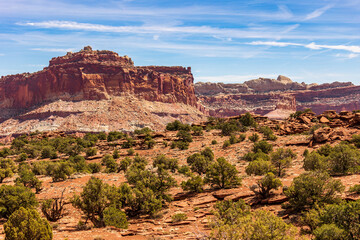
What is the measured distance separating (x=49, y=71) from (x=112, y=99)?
138 ft

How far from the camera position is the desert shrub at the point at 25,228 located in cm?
1121

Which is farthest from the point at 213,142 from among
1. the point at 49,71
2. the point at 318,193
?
the point at 49,71

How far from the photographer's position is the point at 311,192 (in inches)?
542

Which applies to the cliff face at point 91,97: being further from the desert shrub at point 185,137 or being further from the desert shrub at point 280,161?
the desert shrub at point 280,161

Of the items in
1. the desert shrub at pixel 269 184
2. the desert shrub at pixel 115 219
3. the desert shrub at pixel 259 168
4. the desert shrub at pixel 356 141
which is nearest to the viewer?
the desert shrub at pixel 115 219

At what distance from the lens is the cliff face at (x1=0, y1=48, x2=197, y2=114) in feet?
433

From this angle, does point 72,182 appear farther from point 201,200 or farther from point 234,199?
point 234,199

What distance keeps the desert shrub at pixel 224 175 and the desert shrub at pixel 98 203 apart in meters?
7.98

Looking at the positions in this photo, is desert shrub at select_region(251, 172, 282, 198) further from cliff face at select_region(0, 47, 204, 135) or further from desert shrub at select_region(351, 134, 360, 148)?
cliff face at select_region(0, 47, 204, 135)

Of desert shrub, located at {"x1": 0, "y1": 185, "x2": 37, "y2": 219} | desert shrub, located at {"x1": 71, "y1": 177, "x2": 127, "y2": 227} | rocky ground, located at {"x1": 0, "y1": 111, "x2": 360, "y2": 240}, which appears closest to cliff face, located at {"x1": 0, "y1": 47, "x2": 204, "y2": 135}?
rocky ground, located at {"x1": 0, "y1": 111, "x2": 360, "y2": 240}

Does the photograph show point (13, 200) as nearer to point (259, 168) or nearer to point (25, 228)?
point (25, 228)

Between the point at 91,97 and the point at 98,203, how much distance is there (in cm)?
12146

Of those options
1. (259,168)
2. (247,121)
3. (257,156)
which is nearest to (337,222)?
(259,168)

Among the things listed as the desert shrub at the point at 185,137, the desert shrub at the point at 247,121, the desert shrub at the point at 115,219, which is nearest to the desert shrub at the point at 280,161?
the desert shrub at the point at 115,219
